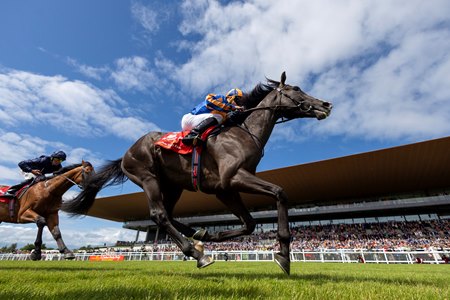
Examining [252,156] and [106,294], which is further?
[252,156]

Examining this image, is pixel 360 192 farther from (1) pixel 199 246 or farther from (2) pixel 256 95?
(1) pixel 199 246

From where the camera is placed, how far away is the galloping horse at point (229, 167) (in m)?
3.66

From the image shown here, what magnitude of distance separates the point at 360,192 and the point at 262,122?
3561 cm

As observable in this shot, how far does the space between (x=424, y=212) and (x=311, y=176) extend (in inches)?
611

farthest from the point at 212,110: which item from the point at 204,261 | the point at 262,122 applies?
the point at 204,261

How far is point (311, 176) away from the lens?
30.6 m

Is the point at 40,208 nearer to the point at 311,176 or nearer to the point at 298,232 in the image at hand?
the point at 311,176

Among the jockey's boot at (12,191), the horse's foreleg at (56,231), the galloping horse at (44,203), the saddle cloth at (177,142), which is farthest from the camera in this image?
the jockey's boot at (12,191)

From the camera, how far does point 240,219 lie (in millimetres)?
4273

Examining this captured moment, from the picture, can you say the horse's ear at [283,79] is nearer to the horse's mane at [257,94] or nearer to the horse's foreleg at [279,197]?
the horse's mane at [257,94]

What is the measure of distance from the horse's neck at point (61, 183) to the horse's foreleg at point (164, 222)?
12.5ft

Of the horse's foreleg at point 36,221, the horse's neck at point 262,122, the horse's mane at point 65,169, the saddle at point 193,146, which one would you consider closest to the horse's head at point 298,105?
the horse's neck at point 262,122

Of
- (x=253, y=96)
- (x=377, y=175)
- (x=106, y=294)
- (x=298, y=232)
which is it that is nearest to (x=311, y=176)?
(x=377, y=175)

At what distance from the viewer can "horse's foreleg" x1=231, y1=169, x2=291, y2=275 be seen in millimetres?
3344
